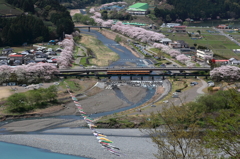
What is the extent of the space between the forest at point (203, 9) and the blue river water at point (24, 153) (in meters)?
89.8

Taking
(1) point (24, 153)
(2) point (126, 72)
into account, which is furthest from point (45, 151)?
(2) point (126, 72)

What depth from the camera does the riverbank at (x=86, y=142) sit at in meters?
27.4

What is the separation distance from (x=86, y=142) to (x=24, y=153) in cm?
477

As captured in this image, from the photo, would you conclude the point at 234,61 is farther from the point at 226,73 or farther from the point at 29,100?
the point at 29,100

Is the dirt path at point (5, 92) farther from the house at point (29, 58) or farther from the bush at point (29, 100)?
the house at point (29, 58)

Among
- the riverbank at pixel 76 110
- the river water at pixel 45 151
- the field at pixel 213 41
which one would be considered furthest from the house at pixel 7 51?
the field at pixel 213 41

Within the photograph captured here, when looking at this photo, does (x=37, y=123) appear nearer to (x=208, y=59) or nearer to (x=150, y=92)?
(x=150, y=92)

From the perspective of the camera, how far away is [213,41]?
76.7 m

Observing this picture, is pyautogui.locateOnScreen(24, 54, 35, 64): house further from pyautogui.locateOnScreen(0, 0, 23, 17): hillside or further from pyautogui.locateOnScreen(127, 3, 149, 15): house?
pyautogui.locateOnScreen(127, 3, 149, 15): house

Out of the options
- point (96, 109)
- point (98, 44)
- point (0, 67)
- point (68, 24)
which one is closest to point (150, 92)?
point (96, 109)

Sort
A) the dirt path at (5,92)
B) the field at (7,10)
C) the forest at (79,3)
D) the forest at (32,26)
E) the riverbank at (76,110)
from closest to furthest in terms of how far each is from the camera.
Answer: the riverbank at (76,110) < the dirt path at (5,92) < the forest at (32,26) < the field at (7,10) < the forest at (79,3)

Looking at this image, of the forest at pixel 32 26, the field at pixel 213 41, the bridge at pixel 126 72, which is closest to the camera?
the bridge at pixel 126 72

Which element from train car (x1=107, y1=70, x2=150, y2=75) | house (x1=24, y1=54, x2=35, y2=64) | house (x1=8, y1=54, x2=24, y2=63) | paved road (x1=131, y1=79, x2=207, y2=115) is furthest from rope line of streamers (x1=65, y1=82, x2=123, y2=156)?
house (x1=8, y1=54, x2=24, y2=63)

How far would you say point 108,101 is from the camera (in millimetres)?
40562
